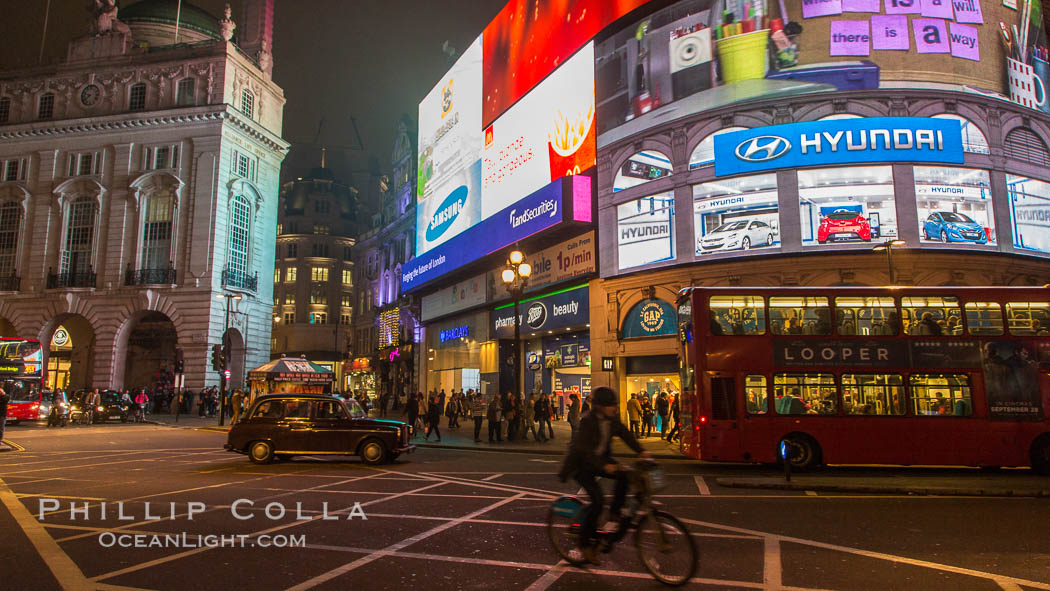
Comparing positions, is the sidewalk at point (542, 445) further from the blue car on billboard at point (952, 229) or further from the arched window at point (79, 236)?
the arched window at point (79, 236)

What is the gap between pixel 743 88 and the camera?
76.0ft

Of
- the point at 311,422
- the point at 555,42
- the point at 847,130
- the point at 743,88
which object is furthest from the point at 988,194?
the point at 311,422

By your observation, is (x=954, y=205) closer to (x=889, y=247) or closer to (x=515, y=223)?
(x=889, y=247)

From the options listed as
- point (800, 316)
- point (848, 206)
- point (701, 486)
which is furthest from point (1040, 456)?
point (848, 206)

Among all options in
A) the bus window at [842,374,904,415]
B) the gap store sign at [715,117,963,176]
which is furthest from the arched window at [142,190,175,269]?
the bus window at [842,374,904,415]

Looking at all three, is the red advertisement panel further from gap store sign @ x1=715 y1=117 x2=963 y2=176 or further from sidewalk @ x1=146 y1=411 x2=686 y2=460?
sidewalk @ x1=146 y1=411 x2=686 y2=460

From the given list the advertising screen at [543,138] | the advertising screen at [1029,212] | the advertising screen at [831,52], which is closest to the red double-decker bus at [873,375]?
the advertising screen at [1029,212]

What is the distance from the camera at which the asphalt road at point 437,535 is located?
5.64 meters

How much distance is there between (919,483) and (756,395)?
3.33 meters

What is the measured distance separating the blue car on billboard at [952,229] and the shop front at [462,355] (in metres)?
21.7

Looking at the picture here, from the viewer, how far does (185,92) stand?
45.0 m

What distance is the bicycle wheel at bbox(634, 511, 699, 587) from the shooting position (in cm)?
540

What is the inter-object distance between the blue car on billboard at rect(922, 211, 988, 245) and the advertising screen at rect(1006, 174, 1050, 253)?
146 centimetres

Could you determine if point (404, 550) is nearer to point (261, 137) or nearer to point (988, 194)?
point (988, 194)
